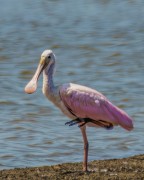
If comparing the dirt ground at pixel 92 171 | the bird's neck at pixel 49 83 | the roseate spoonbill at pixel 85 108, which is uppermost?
the bird's neck at pixel 49 83

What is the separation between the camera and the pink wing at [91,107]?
8406 millimetres

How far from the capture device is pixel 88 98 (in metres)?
8.49

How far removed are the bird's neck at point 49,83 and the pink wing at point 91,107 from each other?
116mm

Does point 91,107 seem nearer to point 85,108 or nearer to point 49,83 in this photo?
point 85,108

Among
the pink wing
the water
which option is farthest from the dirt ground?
the water

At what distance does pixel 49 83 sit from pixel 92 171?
3.24 ft

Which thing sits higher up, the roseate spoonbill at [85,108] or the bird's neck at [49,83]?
the bird's neck at [49,83]

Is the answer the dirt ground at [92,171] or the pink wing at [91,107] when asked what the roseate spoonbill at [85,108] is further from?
the dirt ground at [92,171]

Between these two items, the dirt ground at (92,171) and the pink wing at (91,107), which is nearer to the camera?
the dirt ground at (92,171)

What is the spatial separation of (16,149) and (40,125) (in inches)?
46.7

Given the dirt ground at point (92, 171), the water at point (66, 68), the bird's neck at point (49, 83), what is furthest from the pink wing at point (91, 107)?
the water at point (66, 68)

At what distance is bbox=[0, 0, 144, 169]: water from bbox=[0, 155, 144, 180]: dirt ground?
0.94 meters

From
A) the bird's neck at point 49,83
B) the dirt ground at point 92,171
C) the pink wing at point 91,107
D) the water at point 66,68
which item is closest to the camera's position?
the dirt ground at point 92,171

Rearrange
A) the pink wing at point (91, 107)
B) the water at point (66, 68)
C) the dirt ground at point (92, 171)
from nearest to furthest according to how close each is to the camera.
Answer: the dirt ground at point (92, 171) → the pink wing at point (91, 107) → the water at point (66, 68)
